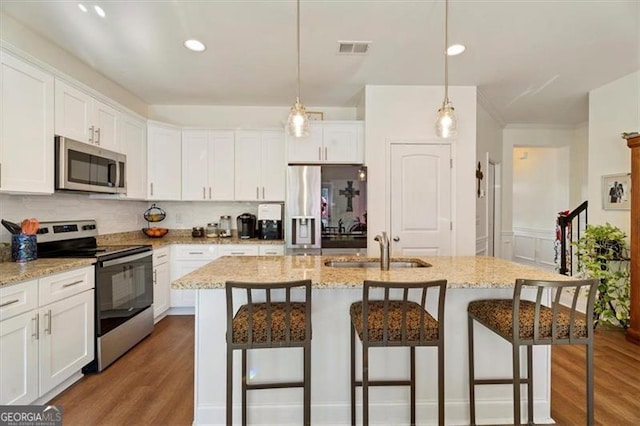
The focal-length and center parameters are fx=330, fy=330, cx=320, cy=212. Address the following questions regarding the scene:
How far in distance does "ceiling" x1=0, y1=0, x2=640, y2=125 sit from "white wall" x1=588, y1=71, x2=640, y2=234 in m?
0.17

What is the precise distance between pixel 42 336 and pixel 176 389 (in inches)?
36.3

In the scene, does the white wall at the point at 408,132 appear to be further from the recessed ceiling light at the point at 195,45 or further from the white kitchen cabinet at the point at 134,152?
the white kitchen cabinet at the point at 134,152

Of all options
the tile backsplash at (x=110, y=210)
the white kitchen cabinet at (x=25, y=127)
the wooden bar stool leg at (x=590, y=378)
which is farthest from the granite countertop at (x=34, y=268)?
the wooden bar stool leg at (x=590, y=378)

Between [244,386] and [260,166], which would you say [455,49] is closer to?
[260,166]

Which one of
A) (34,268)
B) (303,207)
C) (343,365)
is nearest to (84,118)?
(34,268)

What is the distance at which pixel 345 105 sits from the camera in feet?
14.6

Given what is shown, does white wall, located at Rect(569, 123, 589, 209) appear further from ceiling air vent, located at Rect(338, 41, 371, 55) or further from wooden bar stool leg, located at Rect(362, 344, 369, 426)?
wooden bar stool leg, located at Rect(362, 344, 369, 426)

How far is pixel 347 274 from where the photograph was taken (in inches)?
75.3

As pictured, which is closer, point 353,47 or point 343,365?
point 343,365

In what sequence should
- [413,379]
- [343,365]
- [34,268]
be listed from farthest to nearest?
[34,268] → [343,365] → [413,379]

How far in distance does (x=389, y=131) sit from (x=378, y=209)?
2.99 feet

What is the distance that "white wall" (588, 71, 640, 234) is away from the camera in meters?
3.54

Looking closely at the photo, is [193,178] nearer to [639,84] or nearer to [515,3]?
[515,3]

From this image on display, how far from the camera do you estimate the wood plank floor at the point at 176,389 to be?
2.08 m
